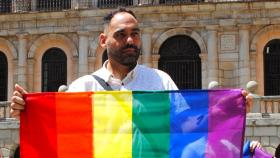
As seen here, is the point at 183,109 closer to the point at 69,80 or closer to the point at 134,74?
the point at 134,74

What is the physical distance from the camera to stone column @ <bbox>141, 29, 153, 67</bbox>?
24.3 meters

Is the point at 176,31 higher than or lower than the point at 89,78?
higher

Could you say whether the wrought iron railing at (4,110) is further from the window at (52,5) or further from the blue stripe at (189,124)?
the blue stripe at (189,124)

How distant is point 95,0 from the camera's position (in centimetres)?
2539

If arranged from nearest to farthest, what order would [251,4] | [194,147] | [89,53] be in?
[194,147], [251,4], [89,53]

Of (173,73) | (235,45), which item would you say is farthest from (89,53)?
(235,45)

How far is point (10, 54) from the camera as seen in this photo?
25844mm

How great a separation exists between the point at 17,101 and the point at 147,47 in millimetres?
19766

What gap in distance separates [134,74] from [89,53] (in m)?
20.2

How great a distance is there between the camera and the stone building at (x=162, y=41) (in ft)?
77.5

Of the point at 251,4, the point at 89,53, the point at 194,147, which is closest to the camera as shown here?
the point at 194,147

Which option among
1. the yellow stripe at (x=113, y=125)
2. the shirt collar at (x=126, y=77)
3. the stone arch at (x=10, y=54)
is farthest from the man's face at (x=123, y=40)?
the stone arch at (x=10, y=54)

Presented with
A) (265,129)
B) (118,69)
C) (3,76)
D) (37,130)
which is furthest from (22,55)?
(118,69)

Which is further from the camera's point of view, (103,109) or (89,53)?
(89,53)
